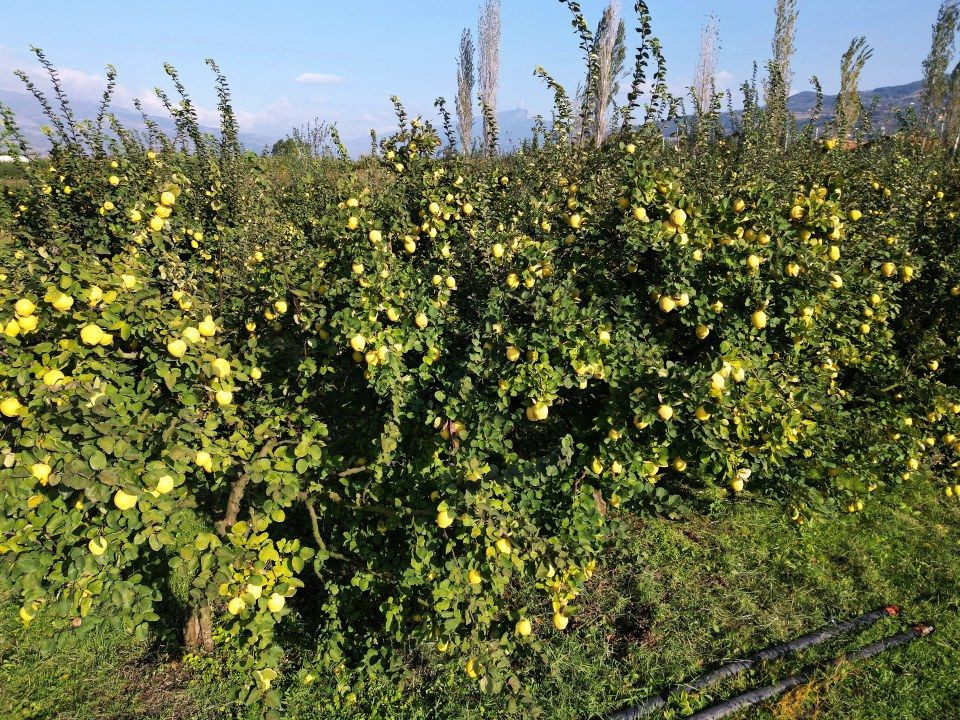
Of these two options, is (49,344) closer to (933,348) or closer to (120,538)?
(120,538)

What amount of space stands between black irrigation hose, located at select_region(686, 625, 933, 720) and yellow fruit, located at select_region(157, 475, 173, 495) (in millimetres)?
2614

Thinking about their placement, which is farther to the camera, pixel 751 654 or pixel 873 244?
pixel 873 244

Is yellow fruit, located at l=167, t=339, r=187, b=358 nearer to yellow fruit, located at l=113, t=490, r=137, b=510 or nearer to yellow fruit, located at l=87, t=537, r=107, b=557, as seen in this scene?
yellow fruit, located at l=113, t=490, r=137, b=510

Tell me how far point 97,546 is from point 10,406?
0.61 metres

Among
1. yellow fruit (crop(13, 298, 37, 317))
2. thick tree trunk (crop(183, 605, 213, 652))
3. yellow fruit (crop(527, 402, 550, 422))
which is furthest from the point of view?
thick tree trunk (crop(183, 605, 213, 652))

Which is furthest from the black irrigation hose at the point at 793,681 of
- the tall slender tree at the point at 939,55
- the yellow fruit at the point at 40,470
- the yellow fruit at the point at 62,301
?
the tall slender tree at the point at 939,55

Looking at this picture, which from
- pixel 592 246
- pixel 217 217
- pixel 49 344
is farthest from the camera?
pixel 217 217

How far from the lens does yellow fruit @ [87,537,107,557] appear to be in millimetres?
2051

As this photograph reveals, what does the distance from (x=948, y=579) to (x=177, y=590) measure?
5.08 m

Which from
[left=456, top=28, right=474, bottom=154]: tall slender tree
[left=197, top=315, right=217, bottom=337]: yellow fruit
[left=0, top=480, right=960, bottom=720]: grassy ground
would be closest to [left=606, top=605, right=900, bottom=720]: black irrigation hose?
[left=0, top=480, right=960, bottom=720]: grassy ground

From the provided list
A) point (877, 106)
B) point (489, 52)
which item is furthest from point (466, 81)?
point (877, 106)

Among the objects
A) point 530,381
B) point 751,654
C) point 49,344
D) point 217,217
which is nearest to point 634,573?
point 751,654

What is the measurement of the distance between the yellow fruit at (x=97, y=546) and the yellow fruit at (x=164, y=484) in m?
0.35

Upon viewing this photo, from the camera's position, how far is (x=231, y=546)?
240 centimetres
